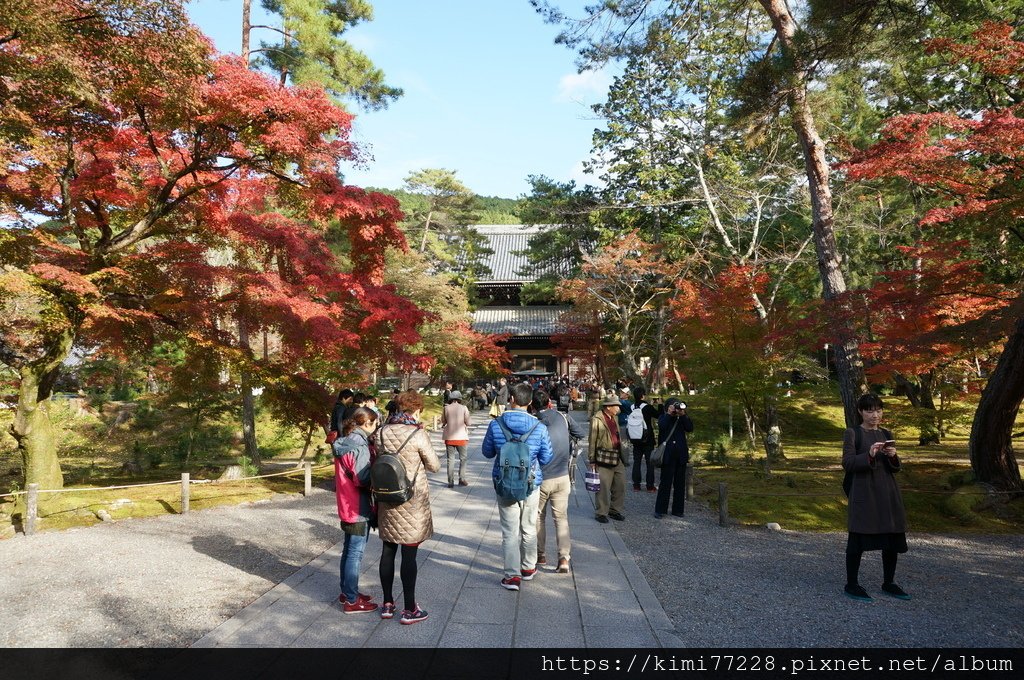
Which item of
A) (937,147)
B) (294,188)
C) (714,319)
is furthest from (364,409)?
(714,319)

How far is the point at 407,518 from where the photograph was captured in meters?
4.02

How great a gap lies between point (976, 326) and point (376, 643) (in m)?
7.63

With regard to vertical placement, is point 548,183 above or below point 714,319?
above

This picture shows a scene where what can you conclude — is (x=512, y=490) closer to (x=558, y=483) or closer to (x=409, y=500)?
(x=558, y=483)

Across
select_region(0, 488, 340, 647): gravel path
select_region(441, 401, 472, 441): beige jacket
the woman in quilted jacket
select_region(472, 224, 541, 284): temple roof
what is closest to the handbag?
select_region(441, 401, 472, 441): beige jacket

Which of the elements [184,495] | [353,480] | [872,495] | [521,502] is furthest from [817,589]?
[184,495]

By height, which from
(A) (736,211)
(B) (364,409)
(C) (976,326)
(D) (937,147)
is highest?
(A) (736,211)

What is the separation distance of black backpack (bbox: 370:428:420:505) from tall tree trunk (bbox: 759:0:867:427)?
24.8ft

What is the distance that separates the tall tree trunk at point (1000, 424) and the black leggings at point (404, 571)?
7.57 metres

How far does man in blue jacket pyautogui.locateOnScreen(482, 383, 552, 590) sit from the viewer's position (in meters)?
4.78

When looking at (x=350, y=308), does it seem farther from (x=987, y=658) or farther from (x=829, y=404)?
(x=829, y=404)

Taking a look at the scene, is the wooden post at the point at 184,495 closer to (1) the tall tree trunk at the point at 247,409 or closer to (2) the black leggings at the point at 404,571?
(1) the tall tree trunk at the point at 247,409

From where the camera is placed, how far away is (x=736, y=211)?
16.2m

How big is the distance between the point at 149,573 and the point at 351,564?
2.33 meters
